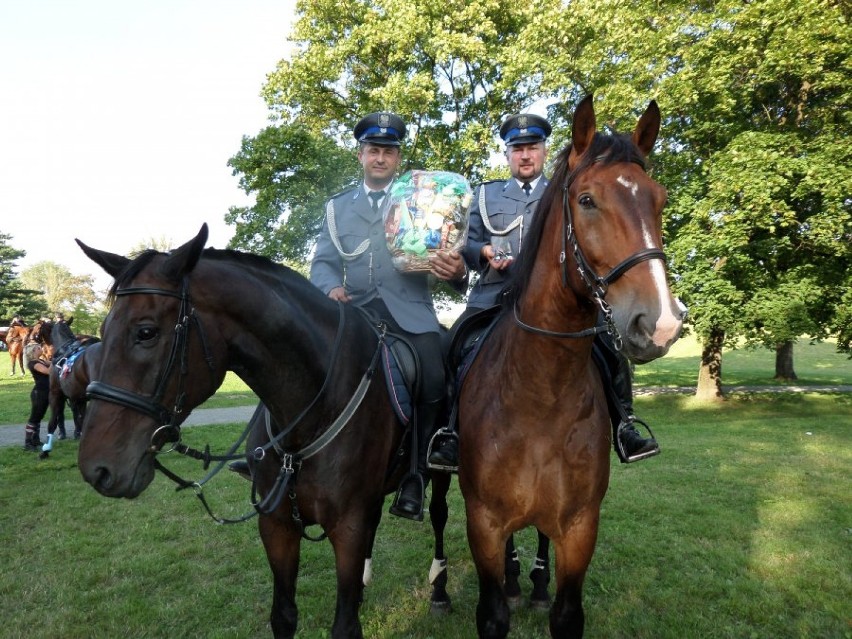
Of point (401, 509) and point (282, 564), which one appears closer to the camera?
point (282, 564)

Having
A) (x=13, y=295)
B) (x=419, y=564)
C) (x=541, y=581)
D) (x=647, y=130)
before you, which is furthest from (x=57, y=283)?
(x=647, y=130)

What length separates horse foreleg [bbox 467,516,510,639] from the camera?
3008 mm

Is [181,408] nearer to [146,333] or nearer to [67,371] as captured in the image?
[146,333]

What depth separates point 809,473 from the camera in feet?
29.1

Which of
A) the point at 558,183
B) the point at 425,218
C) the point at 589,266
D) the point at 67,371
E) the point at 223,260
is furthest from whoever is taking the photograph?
the point at 67,371

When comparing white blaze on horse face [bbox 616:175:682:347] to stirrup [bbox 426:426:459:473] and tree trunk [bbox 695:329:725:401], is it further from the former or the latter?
tree trunk [bbox 695:329:725:401]

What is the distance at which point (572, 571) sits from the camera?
292 centimetres

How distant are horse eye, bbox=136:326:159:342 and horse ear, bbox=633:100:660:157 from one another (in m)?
2.23

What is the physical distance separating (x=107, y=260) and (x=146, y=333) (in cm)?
50

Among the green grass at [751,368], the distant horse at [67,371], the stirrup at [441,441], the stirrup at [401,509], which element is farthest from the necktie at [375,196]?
the green grass at [751,368]

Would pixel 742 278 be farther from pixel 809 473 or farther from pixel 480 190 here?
pixel 480 190

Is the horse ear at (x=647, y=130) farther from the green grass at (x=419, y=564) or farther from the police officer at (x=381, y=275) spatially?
the green grass at (x=419, y=564)

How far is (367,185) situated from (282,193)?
682 inches

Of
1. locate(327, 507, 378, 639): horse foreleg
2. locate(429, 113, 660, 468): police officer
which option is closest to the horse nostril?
locate(327, 507, 378, 639): horse foreleg
